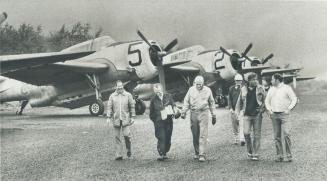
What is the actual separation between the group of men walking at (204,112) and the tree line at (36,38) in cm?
4730

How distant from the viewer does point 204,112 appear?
8.60 m

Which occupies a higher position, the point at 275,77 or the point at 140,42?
the point at 140,42

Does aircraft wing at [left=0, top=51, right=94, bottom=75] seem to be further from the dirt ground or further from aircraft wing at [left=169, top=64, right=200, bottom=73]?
aircraft wing at [left=169, top=64, right=200, bottom=73]

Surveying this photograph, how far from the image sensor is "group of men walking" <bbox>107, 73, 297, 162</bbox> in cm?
815

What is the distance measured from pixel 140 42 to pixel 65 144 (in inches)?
398

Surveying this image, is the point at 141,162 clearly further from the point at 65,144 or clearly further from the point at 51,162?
the point at 65,144

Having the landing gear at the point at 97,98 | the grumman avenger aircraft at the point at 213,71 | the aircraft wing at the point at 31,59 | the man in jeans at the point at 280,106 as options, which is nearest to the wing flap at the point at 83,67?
the landing gear at the point at 97,98

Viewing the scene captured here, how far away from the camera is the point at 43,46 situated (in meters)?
58.9

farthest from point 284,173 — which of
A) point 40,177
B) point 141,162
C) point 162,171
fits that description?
point 40,177

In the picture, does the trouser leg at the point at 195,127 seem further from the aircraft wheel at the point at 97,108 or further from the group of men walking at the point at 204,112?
the aircraft wheel at the point at 97,108

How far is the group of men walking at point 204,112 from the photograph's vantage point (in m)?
8.15

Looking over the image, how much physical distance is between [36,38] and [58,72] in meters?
40.5

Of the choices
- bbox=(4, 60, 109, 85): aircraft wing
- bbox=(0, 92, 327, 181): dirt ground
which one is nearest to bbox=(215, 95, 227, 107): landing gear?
bbox=(4, 60, 109, 85): aircraft wing

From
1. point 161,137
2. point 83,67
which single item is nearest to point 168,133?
point 161,137
